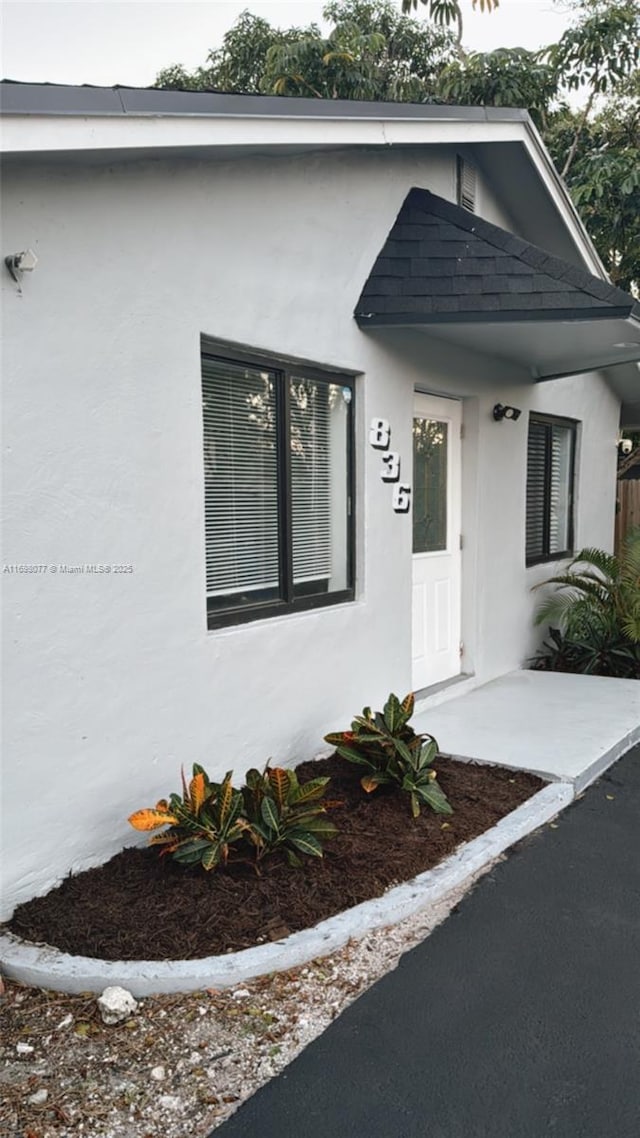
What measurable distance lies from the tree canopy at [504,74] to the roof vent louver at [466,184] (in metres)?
4.99

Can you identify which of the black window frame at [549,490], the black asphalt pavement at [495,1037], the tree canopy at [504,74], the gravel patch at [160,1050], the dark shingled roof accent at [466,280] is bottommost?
the black asphalt pavement at [495,1037]

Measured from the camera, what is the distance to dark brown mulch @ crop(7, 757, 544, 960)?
9.46 feet

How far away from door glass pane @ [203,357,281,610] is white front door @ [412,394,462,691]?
1816 millimetres

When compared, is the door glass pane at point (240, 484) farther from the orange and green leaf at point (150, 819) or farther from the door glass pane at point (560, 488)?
the door glass pane at point (560, 488)

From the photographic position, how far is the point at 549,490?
8.15 meters

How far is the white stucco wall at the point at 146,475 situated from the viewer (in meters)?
3.04

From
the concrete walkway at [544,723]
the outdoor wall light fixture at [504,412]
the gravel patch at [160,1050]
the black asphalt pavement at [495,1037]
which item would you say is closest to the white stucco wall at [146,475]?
the gravel patch at [160,1050]

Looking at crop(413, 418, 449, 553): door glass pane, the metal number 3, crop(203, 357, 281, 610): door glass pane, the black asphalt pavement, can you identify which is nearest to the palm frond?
crop(413, 418, 449, 553): door glass pane

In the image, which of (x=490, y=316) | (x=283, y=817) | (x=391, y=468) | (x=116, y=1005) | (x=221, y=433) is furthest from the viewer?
(x=391, y=468)

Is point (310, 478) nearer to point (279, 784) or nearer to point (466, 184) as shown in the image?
point (279, 784)

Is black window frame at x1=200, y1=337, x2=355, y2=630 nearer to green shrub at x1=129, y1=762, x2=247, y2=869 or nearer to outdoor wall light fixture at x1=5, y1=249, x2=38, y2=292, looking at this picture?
green shrub at x1=129, y1=762, x2=247, y2=869

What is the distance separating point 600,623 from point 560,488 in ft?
6.04

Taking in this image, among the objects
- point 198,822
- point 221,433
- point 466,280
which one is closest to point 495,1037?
point 198,822

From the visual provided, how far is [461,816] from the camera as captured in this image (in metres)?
4.02
